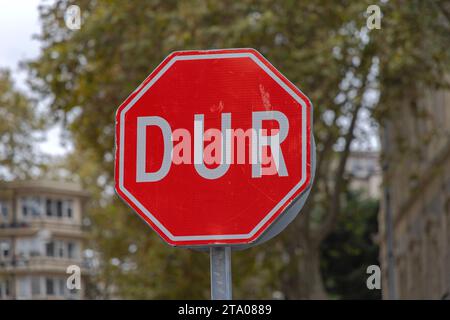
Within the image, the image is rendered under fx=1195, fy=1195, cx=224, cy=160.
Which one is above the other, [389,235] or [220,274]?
[220,274]

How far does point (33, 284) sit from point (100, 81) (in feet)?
172

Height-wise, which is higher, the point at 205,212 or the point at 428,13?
the point at 428,13

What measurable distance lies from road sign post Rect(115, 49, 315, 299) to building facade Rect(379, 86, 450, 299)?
21.4 m

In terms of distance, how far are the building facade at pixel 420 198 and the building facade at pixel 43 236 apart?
28.3 metres

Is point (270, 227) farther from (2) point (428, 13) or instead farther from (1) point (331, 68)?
(1) point (331, 68)

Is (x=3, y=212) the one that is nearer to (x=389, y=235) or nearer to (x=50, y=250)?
(x=50, y=250)

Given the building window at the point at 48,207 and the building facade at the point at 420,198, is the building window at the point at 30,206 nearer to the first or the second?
the building window at the point at 48,207

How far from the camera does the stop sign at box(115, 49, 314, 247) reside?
4.40 m

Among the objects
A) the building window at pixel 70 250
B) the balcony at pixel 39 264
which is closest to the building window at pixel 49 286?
the balcony at pixel 39 264

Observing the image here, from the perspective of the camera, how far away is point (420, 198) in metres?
35.6

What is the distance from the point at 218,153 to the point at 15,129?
3171 cm

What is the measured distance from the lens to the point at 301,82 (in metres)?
23.1

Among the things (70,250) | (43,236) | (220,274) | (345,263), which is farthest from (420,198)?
(43,236)

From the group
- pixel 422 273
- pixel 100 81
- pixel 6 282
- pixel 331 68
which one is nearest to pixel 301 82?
pixel 331 68
